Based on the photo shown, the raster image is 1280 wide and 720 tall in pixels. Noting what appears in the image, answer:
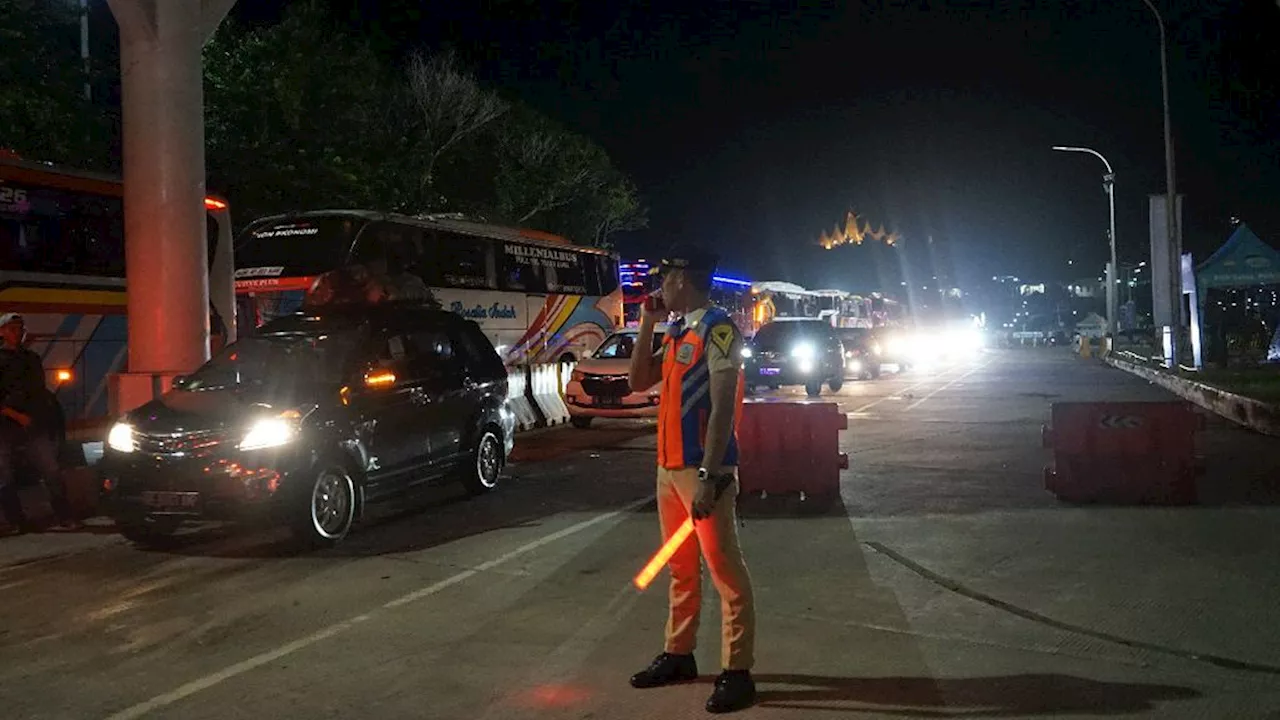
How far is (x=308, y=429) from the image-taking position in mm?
→ 9336

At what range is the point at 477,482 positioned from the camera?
1195 centimetres

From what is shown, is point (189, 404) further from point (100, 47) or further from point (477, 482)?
point (100, 47)

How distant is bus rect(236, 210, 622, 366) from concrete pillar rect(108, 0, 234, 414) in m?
4.67

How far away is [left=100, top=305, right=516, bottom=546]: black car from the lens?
906cm

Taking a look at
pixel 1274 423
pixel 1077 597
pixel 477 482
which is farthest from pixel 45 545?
pixel 1274 423

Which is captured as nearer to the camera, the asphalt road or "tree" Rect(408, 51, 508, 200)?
the asphalt road

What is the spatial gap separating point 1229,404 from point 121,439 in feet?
58.1

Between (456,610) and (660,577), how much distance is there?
58.5 inches

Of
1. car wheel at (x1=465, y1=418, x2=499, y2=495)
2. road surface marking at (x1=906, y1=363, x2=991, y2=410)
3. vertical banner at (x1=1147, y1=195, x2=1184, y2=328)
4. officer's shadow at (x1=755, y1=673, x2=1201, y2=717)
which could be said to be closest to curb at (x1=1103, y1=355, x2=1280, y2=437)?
vertical banner at (x1=1147, y1=195, x2=1184, y2=328)

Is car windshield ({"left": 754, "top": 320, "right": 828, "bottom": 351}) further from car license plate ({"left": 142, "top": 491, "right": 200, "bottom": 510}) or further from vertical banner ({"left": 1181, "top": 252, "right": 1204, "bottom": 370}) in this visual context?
car license plate ({"left": 142, "top": 491, "right": 200, "bottom": 510})

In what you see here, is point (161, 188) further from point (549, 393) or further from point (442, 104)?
point (442, 104)

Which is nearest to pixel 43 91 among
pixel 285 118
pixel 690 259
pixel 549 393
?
pixel 285 118

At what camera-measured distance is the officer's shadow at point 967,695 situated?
5.36 m

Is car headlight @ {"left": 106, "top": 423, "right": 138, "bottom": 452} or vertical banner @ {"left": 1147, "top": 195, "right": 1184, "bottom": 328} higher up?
vertical banner @ {"left": 1147, "top": 195, "right": 1184, "bottom": 328}
